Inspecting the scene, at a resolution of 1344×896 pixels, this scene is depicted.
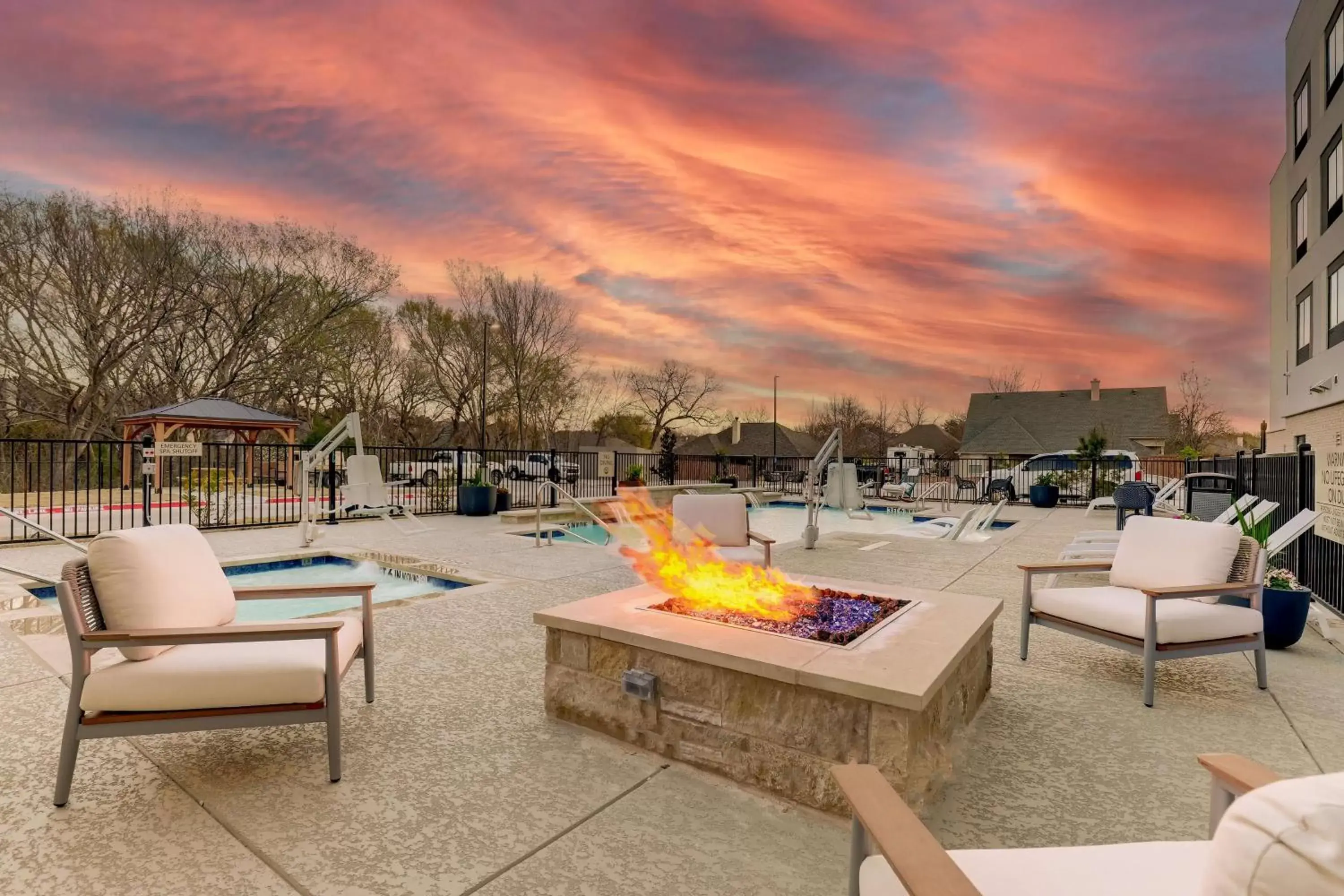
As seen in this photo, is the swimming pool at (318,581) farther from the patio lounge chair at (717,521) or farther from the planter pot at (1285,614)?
the planter pot at (1285,614)

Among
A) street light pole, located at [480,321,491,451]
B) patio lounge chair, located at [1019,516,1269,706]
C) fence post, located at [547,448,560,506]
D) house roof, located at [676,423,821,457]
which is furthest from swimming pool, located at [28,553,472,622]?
house roof, located at [676,423,821,457]

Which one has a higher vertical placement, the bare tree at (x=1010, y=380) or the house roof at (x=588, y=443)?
the bare tree at (x=1010, y=380)

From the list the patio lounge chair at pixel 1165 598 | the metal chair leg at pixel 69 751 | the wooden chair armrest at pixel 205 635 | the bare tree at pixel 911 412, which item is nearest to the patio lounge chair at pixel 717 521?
the patio lounge chair at pixel 1165 598

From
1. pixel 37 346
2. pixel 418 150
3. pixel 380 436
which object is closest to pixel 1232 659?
pixel 418 150

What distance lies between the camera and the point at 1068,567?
3541 millimetres

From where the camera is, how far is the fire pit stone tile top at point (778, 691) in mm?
2072

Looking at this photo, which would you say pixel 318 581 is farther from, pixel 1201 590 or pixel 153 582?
pixel 1201 590

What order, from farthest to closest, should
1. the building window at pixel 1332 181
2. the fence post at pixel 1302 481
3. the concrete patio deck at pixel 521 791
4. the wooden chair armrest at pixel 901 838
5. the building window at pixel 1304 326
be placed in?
the building window at pixel 1304 326
the building window at pixel 1332 181
the fence post at pixel 1302 481
the concrete patio deck at pixel 521 791
the wooden chair armrest at pixel 901 838

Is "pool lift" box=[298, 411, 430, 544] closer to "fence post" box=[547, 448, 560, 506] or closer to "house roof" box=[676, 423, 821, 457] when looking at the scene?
"fence post" box=[547, 448, 560, 506]

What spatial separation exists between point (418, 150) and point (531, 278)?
1326 centimetres

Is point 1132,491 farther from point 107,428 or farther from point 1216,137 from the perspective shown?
point 107,428

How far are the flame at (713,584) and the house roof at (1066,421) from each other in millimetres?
32783

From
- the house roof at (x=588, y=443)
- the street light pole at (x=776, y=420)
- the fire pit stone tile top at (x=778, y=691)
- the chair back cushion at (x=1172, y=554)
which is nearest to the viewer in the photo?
the fire pit stone tile top at (x=778, y=691)

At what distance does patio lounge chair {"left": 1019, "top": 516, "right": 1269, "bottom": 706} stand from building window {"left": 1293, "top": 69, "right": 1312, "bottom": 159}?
13.7m
